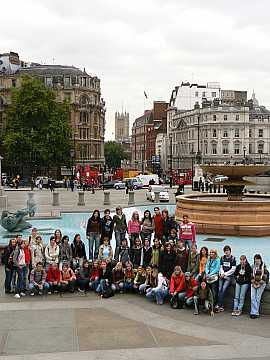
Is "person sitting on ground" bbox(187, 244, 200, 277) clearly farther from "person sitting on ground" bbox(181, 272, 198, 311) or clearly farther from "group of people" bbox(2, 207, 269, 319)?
"person sitting on ground" bbox(181, 272, 198, 311)

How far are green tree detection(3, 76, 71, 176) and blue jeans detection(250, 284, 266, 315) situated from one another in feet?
181

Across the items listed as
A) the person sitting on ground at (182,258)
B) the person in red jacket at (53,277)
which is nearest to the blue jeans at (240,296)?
the person sitting on ground at (182,258)

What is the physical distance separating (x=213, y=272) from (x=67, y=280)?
3.22 meters

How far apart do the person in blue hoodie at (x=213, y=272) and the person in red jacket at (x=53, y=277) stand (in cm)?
324

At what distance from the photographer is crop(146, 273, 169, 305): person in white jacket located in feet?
36.7

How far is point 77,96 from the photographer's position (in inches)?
3607

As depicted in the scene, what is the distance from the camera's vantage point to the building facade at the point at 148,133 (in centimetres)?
14350

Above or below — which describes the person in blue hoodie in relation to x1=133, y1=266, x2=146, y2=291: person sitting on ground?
above

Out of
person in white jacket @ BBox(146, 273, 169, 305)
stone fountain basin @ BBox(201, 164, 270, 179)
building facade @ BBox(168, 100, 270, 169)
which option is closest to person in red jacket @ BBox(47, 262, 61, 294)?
person in white jacket @ BBox(146, 273, 169, 305)

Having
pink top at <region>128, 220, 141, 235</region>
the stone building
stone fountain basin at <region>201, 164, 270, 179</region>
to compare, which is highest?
the stone building

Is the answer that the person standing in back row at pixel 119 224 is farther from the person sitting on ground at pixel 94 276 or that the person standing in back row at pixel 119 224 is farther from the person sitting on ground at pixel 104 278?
the person sitting on ground at pixel 104 278

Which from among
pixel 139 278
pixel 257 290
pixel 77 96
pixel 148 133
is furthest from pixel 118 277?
pixel 148 133

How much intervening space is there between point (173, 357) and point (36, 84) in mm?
62388

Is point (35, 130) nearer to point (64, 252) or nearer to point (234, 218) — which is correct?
point (234, 218)
